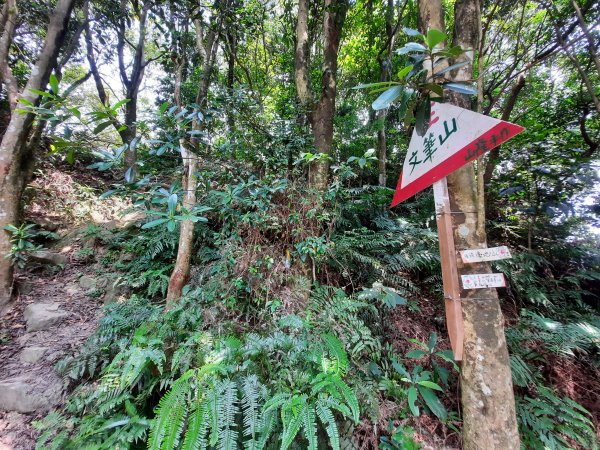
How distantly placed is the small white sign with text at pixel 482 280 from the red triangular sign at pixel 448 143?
0.64 metres

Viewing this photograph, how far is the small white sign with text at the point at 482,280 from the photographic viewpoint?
1478 millimetres

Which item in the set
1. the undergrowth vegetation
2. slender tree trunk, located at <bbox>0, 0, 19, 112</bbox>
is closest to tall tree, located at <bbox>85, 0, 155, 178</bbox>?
slender tree trunk, located at <bbox>0, 0, 19, 112</bbox>

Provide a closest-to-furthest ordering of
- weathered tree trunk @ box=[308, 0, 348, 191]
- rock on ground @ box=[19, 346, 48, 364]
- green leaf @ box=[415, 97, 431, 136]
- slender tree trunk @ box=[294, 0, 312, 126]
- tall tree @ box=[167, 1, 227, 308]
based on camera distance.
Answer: green leaf @ box=[415, 97, 431, 136], rock on ground @ box=[19, 346, 48, 364], tall tree @ box=[167, 1, 227, 308], weathered tree trunk @ box=[308, 0, 348, 191], slender tree trunk @ box=[294, 0, 312, 126]

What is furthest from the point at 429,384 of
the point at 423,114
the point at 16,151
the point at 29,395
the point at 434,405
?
the point at 16,151

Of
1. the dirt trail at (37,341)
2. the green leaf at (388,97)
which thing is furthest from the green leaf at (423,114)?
the dirt trail at (37,341)

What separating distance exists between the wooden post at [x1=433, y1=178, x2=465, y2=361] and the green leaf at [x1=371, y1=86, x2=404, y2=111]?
66 centimetres

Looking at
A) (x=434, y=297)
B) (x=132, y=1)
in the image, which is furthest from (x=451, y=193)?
(x=132, y=1)

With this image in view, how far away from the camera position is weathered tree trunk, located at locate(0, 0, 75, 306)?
125 inches

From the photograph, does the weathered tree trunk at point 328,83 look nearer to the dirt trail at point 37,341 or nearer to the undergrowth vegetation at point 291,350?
the undergrowth vegetation at point 291,350

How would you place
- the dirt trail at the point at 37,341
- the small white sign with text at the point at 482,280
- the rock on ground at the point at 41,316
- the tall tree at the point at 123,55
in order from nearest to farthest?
the small white sign with text at the point at 482,280 < the dirt trail at the point at 37,341 < the rock on ground at the point at 41,316 < the tall tree at the point at 123,55

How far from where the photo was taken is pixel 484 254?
4.82ft

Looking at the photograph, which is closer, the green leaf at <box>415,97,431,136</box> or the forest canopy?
the green leaf at <box>415,97,431,136</box>

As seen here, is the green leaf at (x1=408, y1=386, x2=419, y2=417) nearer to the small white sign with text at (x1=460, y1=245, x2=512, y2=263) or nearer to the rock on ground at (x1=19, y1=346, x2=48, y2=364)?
the small white sign with text at (x1=460, y1=245, x2=512, y2=263)

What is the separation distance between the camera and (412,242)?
3.26m
